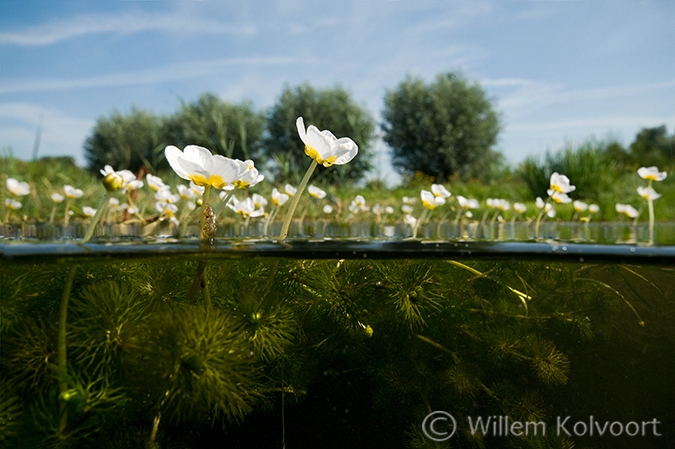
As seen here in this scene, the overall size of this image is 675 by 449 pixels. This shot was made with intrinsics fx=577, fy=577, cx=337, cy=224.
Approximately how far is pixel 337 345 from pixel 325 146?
543 mm

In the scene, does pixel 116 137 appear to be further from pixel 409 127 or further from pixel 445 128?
pixel 445 128

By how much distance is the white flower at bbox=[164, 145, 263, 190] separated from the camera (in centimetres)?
128

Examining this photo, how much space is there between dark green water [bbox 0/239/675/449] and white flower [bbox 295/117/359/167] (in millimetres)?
325

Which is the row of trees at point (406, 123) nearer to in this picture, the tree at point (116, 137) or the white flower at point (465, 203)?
the tree at point (116, 137)

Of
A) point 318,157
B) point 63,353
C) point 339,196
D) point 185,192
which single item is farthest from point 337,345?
point 339,196

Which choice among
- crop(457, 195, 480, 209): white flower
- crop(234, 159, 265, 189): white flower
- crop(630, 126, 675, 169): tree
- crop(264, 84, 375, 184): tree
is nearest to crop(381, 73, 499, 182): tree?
crop(264, 84, 375, 184): tree

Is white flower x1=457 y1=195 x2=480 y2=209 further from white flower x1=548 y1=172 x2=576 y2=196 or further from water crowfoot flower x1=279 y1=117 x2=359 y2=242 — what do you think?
water crowfoot flower x1=279 y1=117 x2=359 y2=242

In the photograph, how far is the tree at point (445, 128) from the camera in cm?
1658

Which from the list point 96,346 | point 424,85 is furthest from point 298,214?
point 424,85

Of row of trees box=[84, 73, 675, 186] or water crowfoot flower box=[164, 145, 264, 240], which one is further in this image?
row of trees box=[84, 73, 675, 186]

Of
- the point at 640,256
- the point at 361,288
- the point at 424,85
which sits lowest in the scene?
the point at 361,288

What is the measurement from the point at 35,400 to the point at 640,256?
171 cm

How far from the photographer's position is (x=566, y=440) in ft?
4.95

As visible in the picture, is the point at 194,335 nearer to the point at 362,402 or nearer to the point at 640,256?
the point at 362,402
